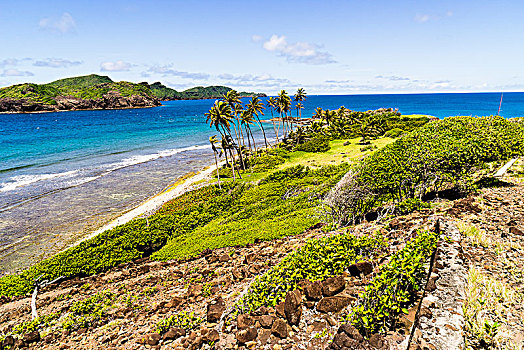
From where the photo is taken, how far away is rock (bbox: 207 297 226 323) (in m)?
8.18

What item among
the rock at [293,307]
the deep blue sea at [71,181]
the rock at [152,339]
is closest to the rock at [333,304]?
the rock at [293,307]

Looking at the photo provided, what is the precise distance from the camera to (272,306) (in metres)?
7.62

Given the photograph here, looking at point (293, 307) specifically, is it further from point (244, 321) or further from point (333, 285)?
point (244, 321)

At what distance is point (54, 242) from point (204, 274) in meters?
17.8

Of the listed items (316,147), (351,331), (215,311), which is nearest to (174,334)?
(215,311)


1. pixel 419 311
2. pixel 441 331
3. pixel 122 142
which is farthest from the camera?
pixel 122 142

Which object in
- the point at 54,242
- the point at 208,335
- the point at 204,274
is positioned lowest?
the point at 54,242

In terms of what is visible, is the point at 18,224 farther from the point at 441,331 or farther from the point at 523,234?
the point at 523,234

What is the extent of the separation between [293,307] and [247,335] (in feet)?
4.26

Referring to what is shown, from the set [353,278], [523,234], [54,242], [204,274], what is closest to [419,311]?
[353,278]

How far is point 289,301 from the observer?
23.4ft

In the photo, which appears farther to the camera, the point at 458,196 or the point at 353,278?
the point at 458,196

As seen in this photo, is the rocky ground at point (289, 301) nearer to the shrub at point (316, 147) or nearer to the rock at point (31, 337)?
the rock at point (31, 337)

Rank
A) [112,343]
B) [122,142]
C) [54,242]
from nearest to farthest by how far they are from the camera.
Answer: [112,343], [54,242], [122,142]
